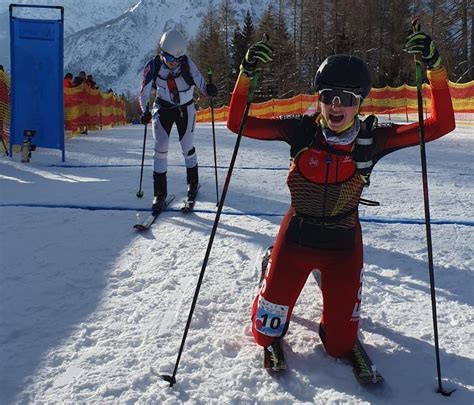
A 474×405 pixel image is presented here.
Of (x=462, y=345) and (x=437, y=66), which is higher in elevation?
(x=437, y=66)

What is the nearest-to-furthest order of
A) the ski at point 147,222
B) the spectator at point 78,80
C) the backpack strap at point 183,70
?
the ski at point 147,222 < the backpack strap at point 183,70 < the spectator at point 78,80

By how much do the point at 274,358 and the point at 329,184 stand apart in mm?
966

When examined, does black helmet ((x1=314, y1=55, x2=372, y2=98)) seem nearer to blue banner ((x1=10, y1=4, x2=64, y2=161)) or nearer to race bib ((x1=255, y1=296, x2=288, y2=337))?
race bib ((x1=255, y1=296, x2=288, y2=337))

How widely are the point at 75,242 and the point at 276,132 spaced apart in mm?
2390

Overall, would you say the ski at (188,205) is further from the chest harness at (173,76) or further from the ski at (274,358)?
the ski at (274,358)

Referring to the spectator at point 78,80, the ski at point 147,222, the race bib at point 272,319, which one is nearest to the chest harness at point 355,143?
the race bib at point 272,319

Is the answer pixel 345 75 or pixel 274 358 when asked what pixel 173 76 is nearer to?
pixel 345 75

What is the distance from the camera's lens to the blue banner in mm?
8344

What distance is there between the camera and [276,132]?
8.71 ft

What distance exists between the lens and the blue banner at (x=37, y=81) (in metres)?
8.34

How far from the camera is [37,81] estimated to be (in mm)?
8500

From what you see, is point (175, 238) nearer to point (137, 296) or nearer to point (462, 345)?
point (137, 296)

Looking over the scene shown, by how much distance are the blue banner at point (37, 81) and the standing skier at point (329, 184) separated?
6.91m

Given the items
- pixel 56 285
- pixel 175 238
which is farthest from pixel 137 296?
pixel 175 238
